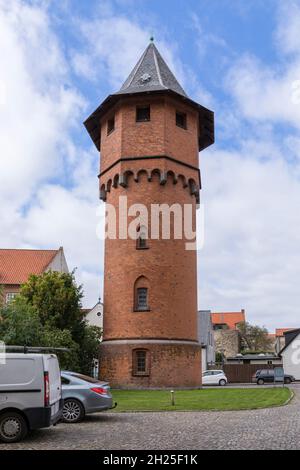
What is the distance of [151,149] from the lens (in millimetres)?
31672

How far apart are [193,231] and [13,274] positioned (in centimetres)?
2371

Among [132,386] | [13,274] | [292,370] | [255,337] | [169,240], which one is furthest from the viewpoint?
[255,337]

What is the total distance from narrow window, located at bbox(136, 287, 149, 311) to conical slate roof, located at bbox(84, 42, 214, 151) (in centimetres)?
1164

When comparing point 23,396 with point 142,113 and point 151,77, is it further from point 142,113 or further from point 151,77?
point 151,77

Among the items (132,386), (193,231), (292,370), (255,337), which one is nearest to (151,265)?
(193,231)

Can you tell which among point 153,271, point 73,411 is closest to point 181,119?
point 153,271

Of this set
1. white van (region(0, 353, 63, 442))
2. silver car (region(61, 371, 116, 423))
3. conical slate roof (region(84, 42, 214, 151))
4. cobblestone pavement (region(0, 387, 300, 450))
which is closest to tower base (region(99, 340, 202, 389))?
cobblestone pavement (region(0, 387, 300, 450))

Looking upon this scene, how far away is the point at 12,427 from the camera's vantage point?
36.1ft

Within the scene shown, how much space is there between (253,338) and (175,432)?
276ft

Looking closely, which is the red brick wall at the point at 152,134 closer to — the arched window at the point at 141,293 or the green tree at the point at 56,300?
the arched window at the point at 141,293

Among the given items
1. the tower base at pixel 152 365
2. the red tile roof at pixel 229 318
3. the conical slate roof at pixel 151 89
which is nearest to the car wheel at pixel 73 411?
the tower base at pixel 152 365

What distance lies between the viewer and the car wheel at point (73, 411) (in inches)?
568

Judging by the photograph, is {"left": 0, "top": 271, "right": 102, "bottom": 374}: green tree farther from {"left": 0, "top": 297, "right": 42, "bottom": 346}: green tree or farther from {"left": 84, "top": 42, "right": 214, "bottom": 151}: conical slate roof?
{"left": 84, "top": 42, "right": 214, "bottom": 151}: conical slate roof
